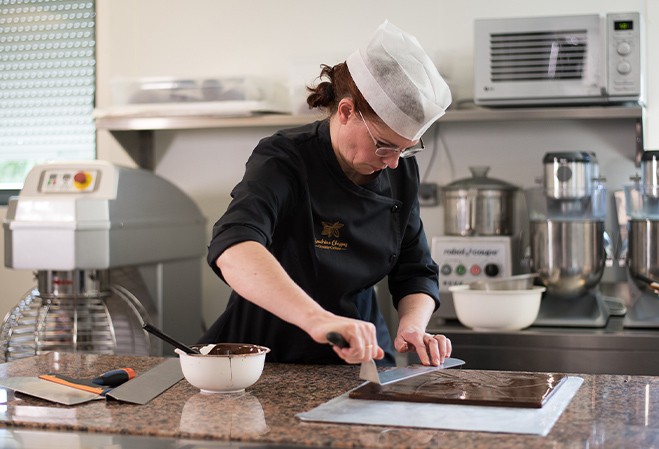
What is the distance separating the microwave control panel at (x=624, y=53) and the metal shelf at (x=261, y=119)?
0.32 ft

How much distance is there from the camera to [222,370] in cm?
155

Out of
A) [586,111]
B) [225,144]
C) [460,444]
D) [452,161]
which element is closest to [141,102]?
[225,144]

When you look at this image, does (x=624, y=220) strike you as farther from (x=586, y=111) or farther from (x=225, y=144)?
(x=225, y=144)

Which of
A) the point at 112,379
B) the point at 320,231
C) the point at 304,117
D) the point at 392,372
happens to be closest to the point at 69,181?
the point at 304,117

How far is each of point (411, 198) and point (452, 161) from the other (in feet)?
4.38

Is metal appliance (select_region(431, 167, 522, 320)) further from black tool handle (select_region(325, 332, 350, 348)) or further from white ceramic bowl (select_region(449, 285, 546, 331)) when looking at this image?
black tool handle (select_region(325, 332, 350, 348))

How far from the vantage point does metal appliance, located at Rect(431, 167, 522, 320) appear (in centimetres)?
299

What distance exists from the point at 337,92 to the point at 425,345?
0.54 m

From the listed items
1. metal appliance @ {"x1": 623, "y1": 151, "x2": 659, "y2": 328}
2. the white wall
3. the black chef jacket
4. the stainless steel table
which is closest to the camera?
the black chef jacket

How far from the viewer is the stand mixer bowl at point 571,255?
2.82 m

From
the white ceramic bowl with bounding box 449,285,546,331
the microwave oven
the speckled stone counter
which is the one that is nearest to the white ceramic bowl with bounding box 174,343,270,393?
the speckled stone counter

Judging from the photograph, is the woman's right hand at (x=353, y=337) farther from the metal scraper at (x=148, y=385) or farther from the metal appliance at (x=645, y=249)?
the metal appliance at (x=645, y=249)

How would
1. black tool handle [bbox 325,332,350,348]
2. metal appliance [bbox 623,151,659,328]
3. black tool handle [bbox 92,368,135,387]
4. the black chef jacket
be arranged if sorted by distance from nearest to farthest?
1. black tool handle [bbox 325,332,350,348]
2. black tool handle [bbox 92,368,135,387]
3. the black chef jacket
4. metal appliance [bbox 623,151,659,328]

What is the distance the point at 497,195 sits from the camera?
3.04 metres
